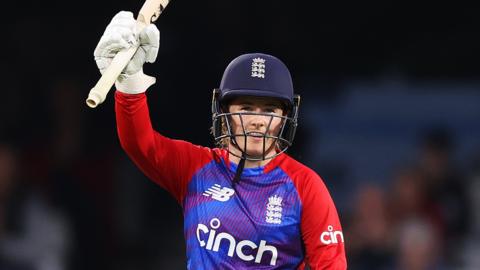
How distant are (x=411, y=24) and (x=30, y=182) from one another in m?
2.77

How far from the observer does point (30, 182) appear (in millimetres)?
6582

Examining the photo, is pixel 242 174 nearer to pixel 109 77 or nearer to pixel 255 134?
pixel 255 134

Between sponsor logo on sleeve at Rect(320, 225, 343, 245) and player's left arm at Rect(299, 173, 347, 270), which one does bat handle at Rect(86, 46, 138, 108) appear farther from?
sponsor logo on sleeve at Rect(320, 225, 343, 245)

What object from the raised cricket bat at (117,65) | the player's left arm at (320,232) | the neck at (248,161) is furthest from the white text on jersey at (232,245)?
the raised cricket bat at (117,65)

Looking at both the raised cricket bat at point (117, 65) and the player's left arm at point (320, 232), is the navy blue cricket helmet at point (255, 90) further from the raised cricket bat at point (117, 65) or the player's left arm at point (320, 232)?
the raised cricket bat at point (117, 65)

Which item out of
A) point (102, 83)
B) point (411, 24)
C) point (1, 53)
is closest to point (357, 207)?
point (411, 24)

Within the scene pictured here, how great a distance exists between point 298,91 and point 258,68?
12.5 ft

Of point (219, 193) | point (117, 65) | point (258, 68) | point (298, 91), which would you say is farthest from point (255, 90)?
point (298, 91)

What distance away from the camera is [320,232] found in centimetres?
326

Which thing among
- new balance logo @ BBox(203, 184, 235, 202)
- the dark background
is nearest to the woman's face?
new balance logo @ BBox(203, 184, 235, 202)

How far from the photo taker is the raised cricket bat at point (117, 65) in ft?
9.66

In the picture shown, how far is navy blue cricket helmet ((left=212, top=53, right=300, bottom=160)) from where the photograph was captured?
3351 mm

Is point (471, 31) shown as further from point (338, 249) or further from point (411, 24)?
point (338, 249)

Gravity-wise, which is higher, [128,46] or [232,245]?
[128,46]
